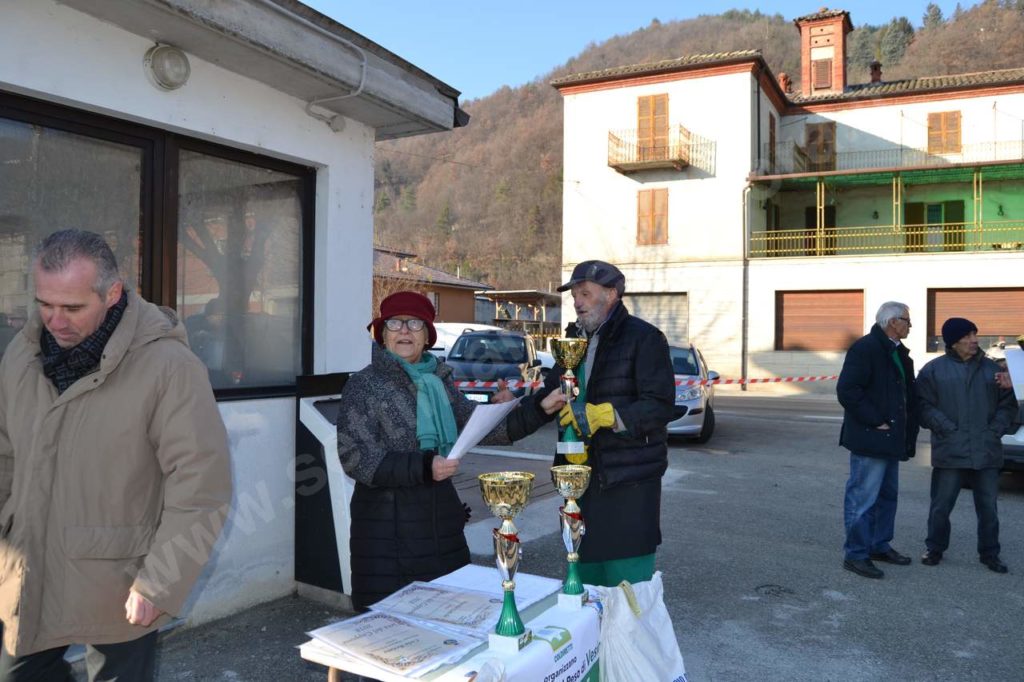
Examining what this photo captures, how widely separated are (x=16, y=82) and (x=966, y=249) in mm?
30953

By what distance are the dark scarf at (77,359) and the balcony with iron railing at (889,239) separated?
2617 cm

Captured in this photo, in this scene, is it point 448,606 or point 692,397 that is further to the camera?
point 692,397

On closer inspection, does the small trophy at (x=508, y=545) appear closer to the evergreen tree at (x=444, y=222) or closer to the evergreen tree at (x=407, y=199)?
the evergreen tree at (x=444, y=222)

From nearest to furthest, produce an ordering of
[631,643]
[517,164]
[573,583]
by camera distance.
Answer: [573,583] < [631,643] < [517,164]

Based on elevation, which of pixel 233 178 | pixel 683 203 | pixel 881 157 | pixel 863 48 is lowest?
pixel 233 178

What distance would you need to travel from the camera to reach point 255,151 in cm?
469

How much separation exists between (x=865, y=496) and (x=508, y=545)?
164 inches

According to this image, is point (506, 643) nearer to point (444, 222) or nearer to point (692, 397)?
point (692, 397)

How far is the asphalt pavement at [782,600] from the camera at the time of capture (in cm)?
400

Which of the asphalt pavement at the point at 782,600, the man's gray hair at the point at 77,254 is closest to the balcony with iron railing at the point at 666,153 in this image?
the asphalt pavement at the point at 782,600

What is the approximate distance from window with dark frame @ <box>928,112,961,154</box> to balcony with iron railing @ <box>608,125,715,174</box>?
28.9 feet

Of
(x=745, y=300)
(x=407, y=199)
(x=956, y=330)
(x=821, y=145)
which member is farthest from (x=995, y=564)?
(x=407, y=199)

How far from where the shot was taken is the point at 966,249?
27.9 m

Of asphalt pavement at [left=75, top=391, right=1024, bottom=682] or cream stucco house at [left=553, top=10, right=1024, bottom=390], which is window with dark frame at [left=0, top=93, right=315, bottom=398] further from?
cream stucco house at [left=553, top=10, right=1024, bottom=390]
